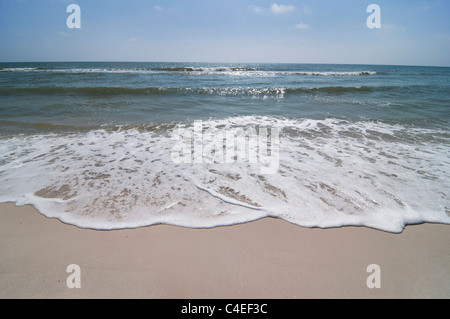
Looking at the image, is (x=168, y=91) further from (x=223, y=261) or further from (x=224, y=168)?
(x=223, y=261)

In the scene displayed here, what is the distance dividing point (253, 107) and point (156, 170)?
652cm

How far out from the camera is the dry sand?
1.69m

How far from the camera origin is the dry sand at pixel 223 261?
1691 millimetres

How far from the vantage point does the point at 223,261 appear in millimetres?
1912

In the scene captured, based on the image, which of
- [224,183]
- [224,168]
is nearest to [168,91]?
[224,168]

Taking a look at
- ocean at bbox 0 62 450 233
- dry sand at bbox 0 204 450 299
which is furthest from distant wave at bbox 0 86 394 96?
dry sand at bbox 0 204 450 299

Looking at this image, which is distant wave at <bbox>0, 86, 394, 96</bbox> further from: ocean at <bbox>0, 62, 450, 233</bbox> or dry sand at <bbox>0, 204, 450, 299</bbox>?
dry sand at <bbox>0, 204, 450, 299</bbox>

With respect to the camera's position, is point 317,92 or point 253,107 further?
point 317,92

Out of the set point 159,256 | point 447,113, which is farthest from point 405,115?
point 159,256

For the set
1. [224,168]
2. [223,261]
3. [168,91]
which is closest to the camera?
[223,261]

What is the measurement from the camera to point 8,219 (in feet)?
7.92

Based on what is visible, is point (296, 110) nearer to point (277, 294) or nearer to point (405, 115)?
point (405, 115)

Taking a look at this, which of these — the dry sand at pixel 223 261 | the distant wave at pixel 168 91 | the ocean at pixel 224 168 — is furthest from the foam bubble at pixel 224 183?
the distant wave at pixel 168 91

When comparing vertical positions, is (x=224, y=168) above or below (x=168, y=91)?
below
